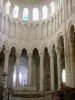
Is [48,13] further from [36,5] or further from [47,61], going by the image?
[47,61]

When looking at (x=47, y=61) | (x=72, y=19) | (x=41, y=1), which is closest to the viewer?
(x=72, y=19)

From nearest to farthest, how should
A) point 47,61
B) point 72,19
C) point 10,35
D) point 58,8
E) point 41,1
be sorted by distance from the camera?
point 72,19 → point 58,8 → point 10,35 → point 41,1 → point 47,61

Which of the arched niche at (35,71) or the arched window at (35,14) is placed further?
the arched niche at (35,71)

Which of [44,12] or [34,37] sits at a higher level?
[44,12]

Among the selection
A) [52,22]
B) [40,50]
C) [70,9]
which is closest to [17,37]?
[40,50]

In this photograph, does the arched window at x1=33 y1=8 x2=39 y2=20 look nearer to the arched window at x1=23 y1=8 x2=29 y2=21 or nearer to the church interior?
the church interior

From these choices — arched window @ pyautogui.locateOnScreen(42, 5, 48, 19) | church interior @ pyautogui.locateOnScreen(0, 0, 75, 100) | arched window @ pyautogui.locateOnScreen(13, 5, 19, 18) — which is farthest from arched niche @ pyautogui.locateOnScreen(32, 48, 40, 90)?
arched window @ pyautogui.locateOnScreen(13, 5, 19, 18)

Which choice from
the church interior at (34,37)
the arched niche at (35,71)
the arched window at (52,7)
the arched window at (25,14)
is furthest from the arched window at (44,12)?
the arched niche at (35,71)

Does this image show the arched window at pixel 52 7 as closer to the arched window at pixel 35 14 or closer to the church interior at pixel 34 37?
the church interior at pixel 34 37

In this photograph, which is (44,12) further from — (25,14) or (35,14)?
(25,14)

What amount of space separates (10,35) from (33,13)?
585cm

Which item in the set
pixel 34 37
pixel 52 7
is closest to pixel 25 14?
pixel 34 37

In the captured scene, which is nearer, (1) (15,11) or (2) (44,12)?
(2) (44,12)

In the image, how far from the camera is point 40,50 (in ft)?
96.5
